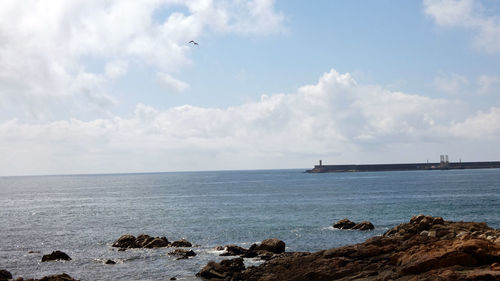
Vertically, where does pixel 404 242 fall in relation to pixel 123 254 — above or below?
above

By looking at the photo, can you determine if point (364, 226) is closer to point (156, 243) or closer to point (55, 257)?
point (156, 243)

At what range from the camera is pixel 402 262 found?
3002 centimetres

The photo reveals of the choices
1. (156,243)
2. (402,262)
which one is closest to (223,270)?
(402,262)

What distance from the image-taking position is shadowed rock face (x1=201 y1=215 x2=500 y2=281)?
27.1 meters

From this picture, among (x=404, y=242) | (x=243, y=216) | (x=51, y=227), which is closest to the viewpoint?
(x=404, y=242)

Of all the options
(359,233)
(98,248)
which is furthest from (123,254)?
(359,233)

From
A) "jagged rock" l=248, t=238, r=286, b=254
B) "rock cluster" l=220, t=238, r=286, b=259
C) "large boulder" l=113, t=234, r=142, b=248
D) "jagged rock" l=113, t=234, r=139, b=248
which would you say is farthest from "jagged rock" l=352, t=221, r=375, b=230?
"jagged rock" l=113, t=234, r=139, b=248

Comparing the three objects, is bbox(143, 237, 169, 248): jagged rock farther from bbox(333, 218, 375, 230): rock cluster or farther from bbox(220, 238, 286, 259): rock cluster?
bbox(333, 218, 375, 230): rock cluster

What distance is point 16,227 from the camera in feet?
263

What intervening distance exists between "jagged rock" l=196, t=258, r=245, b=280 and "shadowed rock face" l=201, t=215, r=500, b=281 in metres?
0.18

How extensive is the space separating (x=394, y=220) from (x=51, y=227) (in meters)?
56.6

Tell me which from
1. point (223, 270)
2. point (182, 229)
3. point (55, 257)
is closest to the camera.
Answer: point (223, 270)

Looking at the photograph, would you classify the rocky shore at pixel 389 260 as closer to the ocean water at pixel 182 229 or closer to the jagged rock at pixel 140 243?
the ocean water at pixel 182 229

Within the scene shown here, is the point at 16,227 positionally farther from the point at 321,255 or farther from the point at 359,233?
the point at 321,255
